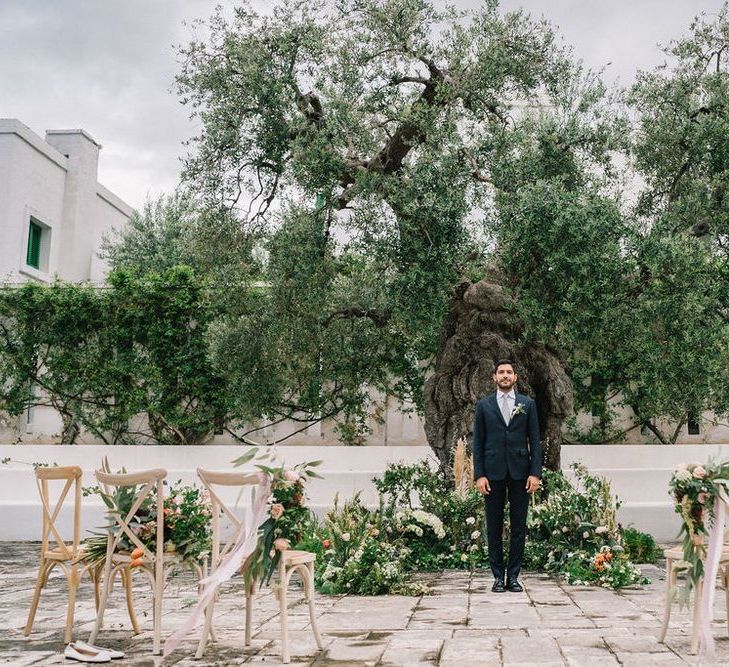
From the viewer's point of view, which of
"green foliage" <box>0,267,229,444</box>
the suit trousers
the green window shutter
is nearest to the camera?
the suit trousers

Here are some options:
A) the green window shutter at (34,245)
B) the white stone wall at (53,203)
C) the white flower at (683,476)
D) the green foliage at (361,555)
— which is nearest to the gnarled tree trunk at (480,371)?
the green foliage at (361,555)

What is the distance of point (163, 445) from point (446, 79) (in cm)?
813

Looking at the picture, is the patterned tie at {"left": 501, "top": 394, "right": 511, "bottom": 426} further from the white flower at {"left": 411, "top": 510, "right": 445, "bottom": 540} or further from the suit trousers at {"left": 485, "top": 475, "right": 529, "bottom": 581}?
the white flower at {"left": 411, "top": 510, "right": 445, "bottom": 540}

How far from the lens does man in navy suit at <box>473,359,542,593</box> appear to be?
23.4 ft

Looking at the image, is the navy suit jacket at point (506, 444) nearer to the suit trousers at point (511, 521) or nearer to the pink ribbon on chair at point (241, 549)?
the suit trousers at point (511, 521)

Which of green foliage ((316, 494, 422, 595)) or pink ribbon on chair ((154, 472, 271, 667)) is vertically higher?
pink ribbon on chair ((154, 472, 271, 667))

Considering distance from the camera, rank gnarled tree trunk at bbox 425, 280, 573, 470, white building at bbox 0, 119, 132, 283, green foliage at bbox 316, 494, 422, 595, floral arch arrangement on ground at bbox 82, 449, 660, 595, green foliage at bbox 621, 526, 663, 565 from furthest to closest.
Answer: white building at bbox 0, 119, 132, 283 < gnarled tree trunk at bbox 425, 280, 573, 470 < green foliage at bbox 621, 526, 663, 565 < floral arch arrangement on ground at bbox 82, 449, 660, 595 < green foliage at bbox 316, 494, 422, 595

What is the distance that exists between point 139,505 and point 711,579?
3381 millimetres

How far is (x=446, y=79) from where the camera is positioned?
9.37 m

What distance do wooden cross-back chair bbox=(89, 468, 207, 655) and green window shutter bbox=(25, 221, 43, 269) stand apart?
16399 millimetres

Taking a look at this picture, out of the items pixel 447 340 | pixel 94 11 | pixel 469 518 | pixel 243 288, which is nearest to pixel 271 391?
pixel 243 288

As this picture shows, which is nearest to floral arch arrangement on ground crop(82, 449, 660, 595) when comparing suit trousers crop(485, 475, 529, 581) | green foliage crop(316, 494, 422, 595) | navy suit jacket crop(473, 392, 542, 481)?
green foliage crop(316, 494, 422, 595)

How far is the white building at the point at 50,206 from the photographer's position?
18594mm

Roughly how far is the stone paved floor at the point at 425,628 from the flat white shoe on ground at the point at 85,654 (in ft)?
0.24
